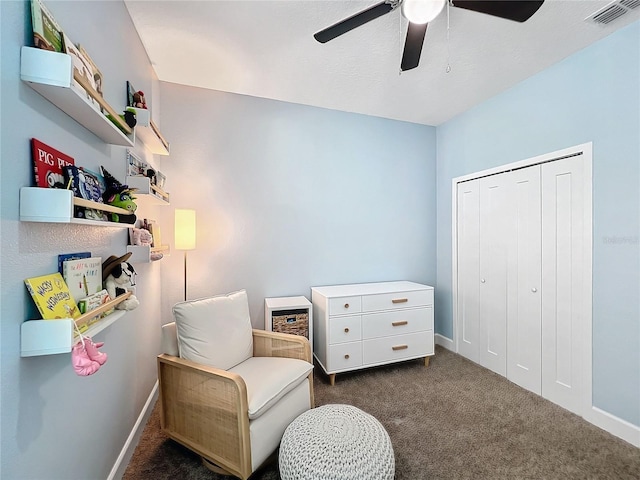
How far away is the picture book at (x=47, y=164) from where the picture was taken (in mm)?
879

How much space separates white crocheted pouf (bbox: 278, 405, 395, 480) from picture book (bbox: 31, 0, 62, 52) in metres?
1.80

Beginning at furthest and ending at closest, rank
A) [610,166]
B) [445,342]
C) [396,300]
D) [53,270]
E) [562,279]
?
[445,342] < [396,300] < [562,279] < [610,166] < [53,270]

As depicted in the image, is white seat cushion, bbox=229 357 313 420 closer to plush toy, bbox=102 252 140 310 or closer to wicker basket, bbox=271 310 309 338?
wicker basket, bbox=271 310 309 338

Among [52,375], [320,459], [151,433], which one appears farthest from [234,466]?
[52,375]

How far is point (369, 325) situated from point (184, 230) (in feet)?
5.87

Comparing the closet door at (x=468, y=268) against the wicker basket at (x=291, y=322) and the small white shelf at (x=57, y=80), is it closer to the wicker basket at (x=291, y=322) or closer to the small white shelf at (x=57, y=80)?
the wicker basket at (x=291, y=322)

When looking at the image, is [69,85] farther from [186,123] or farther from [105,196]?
[186,123]

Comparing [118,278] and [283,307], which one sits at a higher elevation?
[118,278]

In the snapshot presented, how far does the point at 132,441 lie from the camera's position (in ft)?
5.56

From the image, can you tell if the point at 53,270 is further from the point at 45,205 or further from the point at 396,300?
the point at 396,300

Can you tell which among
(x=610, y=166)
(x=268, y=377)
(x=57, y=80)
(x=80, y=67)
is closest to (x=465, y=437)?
(x=268, y=377)

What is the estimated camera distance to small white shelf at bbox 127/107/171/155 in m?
1.64

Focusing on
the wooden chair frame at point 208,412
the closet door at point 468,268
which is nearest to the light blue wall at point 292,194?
the closet door at point 468,268

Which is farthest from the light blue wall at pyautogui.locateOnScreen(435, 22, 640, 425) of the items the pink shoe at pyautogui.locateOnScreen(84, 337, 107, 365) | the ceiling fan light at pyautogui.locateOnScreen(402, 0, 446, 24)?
the pink shoe at pyautogui.locateOnScreen(84, 337, 107, 365)
